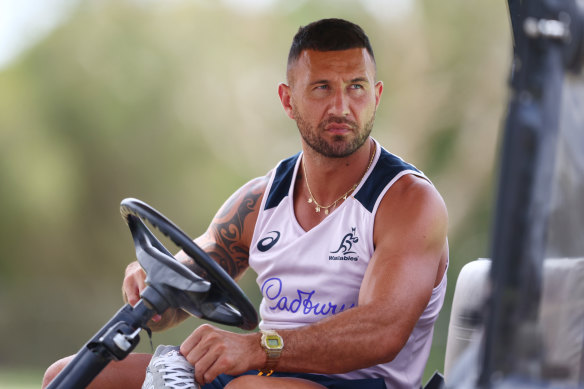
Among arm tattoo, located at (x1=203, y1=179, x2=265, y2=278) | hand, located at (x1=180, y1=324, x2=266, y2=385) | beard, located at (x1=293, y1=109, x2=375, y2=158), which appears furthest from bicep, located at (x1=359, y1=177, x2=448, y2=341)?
arm tattoo, located at (x1=203, y1=179, x2=265, y2=278)

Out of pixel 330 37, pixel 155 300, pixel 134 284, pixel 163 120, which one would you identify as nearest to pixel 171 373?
pixel 155 300

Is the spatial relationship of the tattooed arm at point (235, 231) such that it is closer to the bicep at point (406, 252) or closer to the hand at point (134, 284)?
the hand at point (134, 284)

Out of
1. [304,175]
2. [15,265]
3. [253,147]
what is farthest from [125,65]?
[304,175]

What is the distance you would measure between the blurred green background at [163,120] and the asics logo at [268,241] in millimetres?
9682

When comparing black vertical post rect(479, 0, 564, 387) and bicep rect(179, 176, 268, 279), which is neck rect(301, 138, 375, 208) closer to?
bicep rect(179, 176, 268, 279)

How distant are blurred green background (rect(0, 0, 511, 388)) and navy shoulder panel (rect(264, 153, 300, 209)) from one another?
9.47 m

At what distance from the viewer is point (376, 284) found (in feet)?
7.07

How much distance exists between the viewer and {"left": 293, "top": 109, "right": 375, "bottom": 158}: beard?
7.98 feet

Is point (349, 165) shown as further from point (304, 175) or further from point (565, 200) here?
point (565, 200)

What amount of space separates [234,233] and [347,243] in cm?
53

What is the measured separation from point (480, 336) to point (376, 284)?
893 millimetres

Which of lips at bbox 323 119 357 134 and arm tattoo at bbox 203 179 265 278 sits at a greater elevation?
lips at bbox 323 119 357 134

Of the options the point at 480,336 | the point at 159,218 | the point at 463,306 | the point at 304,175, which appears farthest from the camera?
the point at 304,175

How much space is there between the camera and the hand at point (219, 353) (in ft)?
6.45
